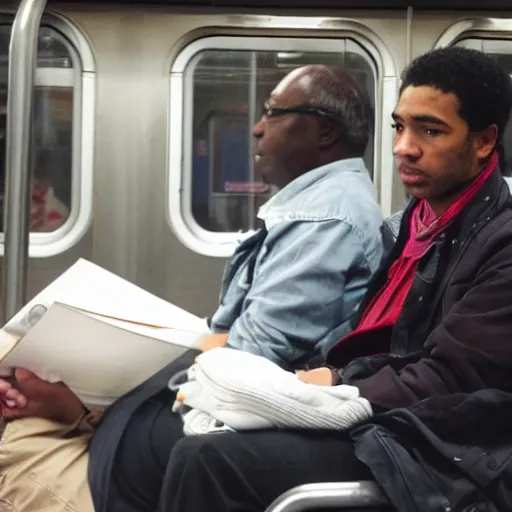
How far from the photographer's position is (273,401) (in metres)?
1.41

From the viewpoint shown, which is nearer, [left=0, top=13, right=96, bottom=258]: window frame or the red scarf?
the red scarf

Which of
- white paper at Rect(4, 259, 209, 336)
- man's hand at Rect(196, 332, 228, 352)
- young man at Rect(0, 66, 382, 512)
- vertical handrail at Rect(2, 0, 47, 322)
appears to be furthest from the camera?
vertical handrail at Rect(2, 0, 47, 322)

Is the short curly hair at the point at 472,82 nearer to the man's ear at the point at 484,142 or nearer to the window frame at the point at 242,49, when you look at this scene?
the man's ear at the point at 484,142

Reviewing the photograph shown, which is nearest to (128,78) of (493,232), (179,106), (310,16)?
(179,106)

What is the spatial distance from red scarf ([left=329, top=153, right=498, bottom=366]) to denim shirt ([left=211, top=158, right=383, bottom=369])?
3.4 inches

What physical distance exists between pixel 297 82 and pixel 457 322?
2.84ft

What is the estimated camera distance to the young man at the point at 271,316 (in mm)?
1728

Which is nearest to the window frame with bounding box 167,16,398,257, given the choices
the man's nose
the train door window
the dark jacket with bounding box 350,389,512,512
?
the train door window

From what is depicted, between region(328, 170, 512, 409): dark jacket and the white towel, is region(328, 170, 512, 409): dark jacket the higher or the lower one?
the higher one

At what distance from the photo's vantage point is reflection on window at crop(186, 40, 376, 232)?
270 cm

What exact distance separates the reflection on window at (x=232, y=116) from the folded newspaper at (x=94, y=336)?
786mm

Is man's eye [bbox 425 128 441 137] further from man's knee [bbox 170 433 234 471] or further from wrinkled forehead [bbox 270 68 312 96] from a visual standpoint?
man's knee [bbox 170 433 234 471]

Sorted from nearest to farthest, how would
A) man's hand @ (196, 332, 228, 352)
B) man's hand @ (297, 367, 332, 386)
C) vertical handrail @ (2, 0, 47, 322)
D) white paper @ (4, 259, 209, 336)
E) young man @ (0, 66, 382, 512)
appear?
man's hand @ (297, 367, 332, 386) < young man @ (0, 66, 382, 512) < white paper @ (4, 259, 209, 336) < man's hand @ (196, 332, 228, 352) < vertical handrail @ (2, 0, 47, 322)

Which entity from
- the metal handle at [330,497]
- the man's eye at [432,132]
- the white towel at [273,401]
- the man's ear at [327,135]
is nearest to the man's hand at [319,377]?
the white towel at [273,401]
